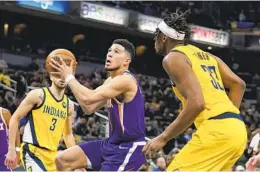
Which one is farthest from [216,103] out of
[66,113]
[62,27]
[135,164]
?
[62,27]

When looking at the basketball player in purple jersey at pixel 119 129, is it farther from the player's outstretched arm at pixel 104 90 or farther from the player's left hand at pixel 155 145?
the player's left hand at pixel 155 145

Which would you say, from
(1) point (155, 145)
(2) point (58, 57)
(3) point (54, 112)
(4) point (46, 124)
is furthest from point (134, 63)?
(1) point (155, 145)

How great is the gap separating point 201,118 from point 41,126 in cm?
264

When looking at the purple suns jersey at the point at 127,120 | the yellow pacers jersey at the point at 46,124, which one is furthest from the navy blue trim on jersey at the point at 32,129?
the purple suns jersey at the point at 127,120

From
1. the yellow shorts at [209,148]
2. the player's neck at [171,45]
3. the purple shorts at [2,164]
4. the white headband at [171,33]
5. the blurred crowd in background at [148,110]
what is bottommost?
the blurred crowd in background at [148,110]

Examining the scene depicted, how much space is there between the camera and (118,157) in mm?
5336

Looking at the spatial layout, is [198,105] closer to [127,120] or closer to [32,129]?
[127,120]

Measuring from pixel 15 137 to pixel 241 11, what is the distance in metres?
24.6

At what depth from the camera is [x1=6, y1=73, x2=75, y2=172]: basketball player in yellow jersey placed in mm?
6207

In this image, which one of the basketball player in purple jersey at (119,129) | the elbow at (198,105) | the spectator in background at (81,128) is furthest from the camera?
the spectator in background at (81,128)

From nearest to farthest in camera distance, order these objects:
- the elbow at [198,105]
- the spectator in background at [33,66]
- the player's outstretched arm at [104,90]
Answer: the elbow at [198,105]
the player's outstretched arm at [104,90]
the spectator in background at [33,66]

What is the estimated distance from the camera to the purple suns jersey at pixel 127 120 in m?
5.26

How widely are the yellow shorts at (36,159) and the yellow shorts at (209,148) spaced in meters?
2.40

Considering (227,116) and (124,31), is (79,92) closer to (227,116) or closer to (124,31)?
(227,116)
